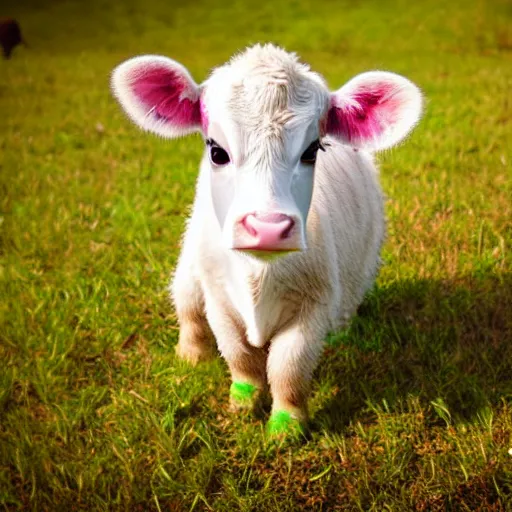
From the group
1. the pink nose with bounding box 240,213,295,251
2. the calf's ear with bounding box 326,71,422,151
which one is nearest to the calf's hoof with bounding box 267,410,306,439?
the pink nose with bounding box 240,213,295,251

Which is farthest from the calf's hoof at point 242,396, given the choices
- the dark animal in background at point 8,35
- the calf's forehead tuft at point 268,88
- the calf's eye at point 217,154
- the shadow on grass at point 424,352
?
the dark animal in background at point 8,35

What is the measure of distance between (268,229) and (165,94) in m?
0.82

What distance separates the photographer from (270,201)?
1948mm

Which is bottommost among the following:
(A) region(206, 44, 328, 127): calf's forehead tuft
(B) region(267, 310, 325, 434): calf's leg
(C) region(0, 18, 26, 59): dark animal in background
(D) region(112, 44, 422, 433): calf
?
(C) region(0, 18, 26, 59): dark animal in background

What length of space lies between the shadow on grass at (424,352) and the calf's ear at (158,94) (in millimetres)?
1299

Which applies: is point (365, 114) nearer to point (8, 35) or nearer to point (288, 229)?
point (288, 229)

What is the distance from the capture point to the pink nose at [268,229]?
6.12ft

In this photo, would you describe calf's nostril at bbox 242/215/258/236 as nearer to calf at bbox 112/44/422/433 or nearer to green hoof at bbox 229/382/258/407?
calf at bbox 112/44/422/433

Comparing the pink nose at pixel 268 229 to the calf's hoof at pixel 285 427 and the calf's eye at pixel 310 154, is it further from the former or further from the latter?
the calf's hoof at pixel 285 427

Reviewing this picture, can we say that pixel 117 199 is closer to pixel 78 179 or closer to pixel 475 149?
pixel 78 179

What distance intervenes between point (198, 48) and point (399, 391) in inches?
405

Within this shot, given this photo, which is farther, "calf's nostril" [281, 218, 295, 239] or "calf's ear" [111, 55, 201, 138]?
"calf's ear" [111, 55, 201, 138]

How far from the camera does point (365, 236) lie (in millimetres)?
3178

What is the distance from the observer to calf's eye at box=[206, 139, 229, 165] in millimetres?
2189
